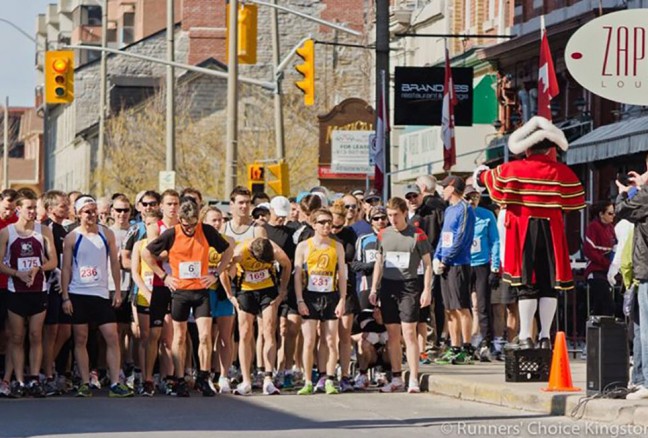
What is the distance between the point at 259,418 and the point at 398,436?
2027 millimetres

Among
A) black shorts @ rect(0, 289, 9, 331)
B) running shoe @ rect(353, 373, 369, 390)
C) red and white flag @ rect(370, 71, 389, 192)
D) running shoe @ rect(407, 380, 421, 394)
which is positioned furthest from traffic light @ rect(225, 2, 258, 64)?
running shoe @ rect(407, 380, 421, 394)

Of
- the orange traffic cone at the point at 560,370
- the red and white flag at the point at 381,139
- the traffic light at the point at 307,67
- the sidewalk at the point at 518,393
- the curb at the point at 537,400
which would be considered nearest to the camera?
the curb at the point at 537,400

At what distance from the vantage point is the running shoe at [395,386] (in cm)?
1861

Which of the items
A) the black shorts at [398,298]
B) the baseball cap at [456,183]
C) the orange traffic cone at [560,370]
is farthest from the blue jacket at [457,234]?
the orange traffic cone at [560,370]

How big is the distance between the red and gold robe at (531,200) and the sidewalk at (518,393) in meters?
1.02

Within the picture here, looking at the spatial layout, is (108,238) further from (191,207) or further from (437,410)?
(437,410)

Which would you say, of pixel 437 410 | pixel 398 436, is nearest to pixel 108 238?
pixel 437 410

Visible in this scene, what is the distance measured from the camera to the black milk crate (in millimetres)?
16828

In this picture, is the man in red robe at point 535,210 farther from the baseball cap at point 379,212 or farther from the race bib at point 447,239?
the race bib at point 447,239

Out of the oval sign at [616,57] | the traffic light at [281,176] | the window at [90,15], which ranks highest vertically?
the window at [90,15]

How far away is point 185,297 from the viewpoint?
1828cm

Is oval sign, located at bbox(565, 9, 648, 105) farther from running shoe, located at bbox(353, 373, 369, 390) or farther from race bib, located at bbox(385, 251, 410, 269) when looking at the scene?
running shoe, located at bbox(353, 373, 369, 390)

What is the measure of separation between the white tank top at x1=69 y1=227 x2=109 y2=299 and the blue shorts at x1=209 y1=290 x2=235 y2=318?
1104 mm

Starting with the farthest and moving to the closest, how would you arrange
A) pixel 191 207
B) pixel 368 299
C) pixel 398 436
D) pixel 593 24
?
pixel 368 299 → pixel 191 207 → pixel 398 436 → pixel 593 24
